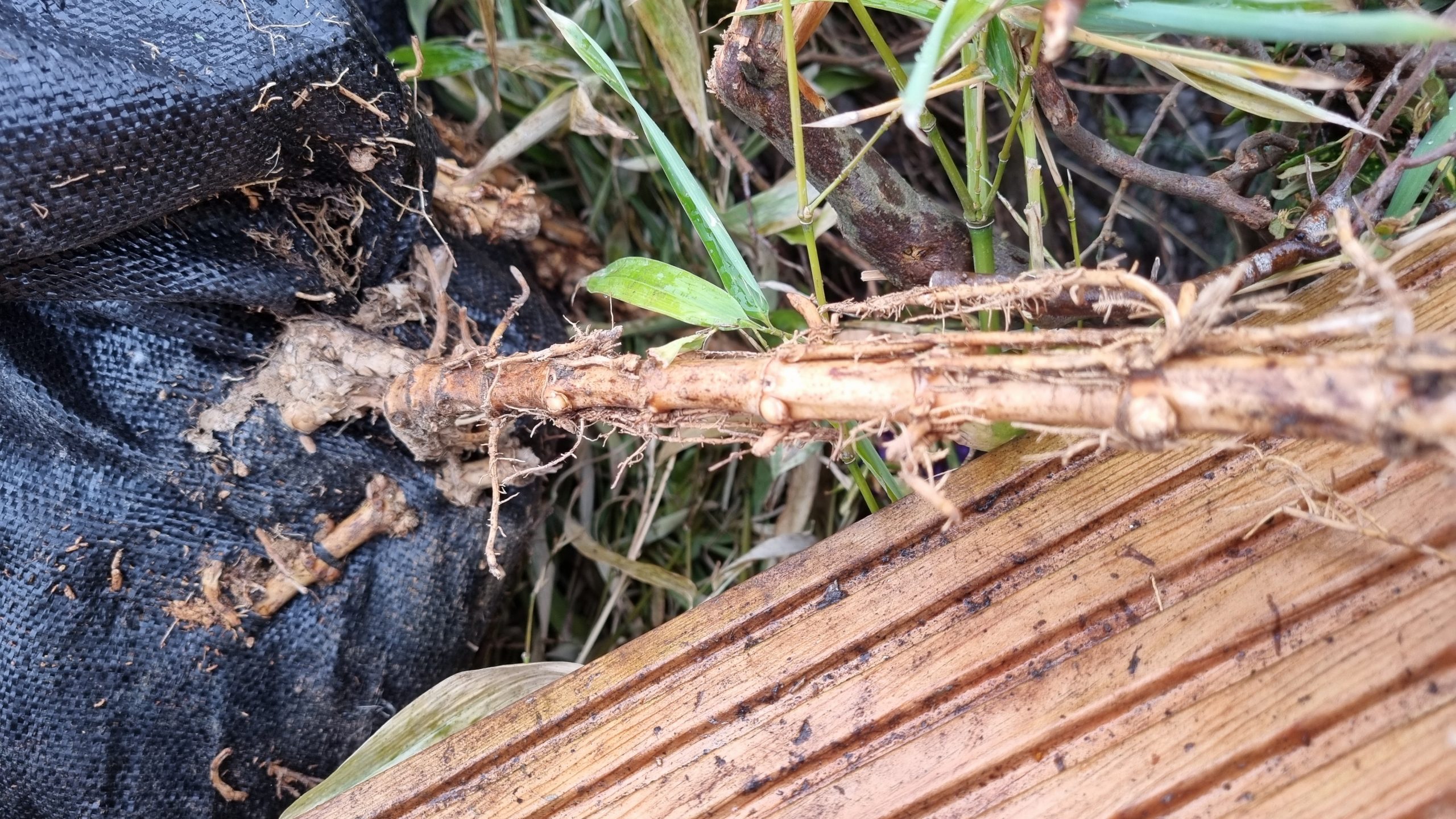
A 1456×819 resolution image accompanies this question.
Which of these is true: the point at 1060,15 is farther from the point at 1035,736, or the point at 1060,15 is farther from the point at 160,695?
the point at 160,695

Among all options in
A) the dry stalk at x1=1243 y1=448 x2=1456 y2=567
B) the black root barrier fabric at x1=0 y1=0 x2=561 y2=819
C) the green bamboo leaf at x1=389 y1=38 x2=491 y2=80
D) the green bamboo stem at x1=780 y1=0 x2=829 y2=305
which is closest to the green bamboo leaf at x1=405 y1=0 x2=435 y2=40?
the green bamboo leaf at x1=389 y1=38 x2=491 y2=80

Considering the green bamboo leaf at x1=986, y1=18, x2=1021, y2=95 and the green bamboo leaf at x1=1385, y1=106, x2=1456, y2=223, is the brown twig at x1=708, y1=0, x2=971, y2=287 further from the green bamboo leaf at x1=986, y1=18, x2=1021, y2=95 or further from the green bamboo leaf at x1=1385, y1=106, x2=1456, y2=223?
the green bamboo leaf at x1=1385, y1=106, x2=1456, y2=223

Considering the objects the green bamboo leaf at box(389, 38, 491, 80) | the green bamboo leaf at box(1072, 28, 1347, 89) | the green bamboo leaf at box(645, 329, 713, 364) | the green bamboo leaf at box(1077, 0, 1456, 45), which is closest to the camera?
the green bamboo leaf at box(1077, 0, 1456, 45)

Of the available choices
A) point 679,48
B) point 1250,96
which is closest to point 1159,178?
point 1250,96

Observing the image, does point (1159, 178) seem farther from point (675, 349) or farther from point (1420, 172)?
point (675, 349)

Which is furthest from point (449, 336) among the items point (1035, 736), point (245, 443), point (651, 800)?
point (1035, 736)

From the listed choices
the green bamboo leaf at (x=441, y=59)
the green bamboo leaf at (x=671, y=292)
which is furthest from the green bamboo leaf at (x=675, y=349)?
the green bamboo leaf at (x=441, y=59)
